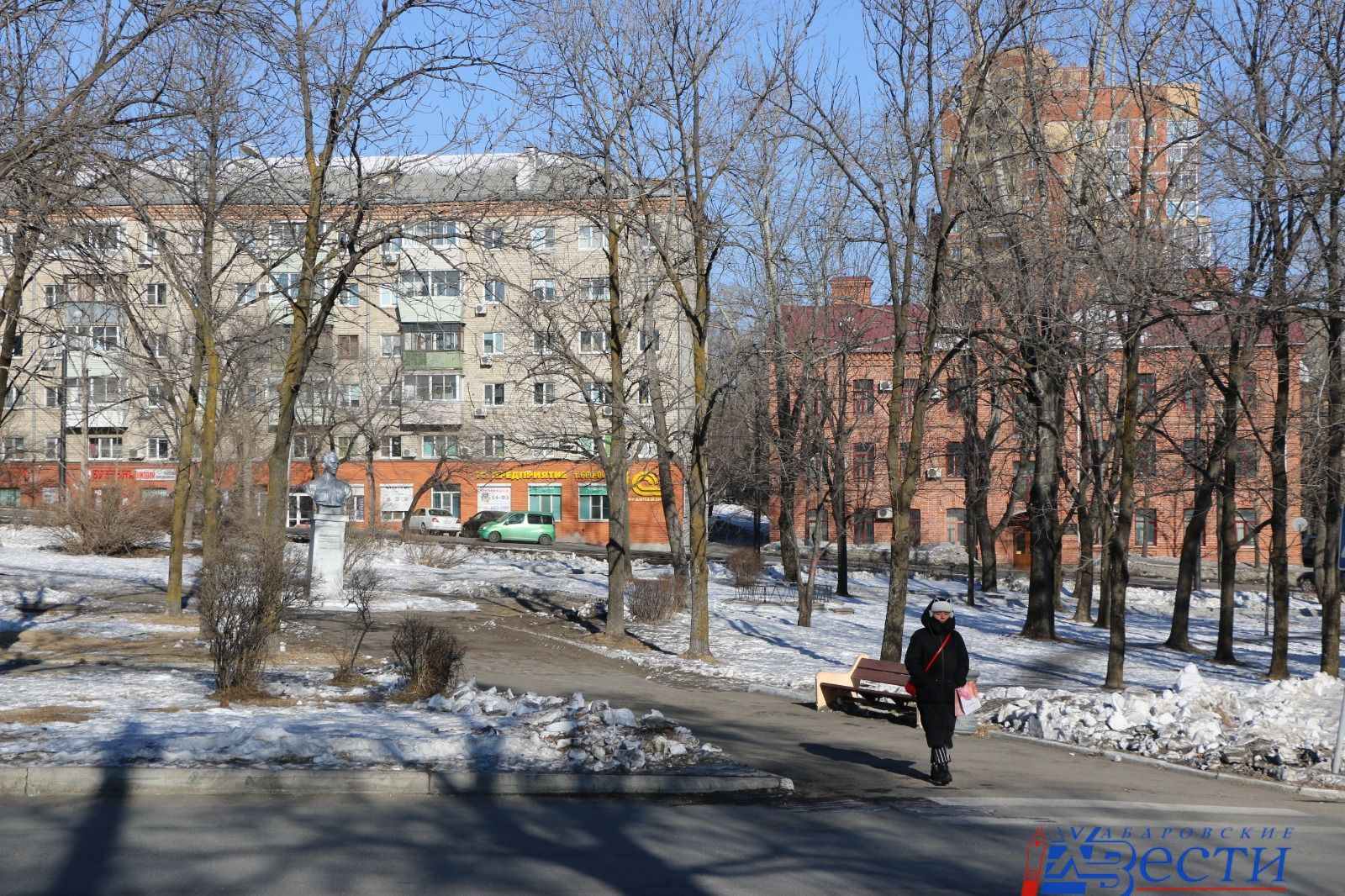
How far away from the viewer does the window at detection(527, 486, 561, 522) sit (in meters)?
65.8

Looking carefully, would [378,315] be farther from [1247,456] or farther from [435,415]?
[1247,456]

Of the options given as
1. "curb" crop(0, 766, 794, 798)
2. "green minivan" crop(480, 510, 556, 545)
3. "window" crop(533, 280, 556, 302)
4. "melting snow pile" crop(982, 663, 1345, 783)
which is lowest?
"green minivan" crop(480, 510, 556, 545)

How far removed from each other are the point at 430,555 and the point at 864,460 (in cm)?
1339

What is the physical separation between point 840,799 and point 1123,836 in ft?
6.78

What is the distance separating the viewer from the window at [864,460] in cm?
3412

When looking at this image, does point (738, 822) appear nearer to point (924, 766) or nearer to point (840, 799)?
point (840, 799)

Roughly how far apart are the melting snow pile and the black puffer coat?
3883 millimetres

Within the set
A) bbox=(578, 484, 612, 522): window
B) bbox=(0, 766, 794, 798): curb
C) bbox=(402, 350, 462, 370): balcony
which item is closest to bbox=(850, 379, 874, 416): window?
bbox=(0, 766, 794, 798): curb

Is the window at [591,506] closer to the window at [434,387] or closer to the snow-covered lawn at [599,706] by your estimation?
the window at [434,387]

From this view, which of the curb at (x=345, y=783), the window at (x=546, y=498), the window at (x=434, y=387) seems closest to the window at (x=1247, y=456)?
the curb at (x=345, y=783)

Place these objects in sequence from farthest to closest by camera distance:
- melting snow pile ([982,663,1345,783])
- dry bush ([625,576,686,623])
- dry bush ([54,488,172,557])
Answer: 1. dry bush ([54,488,172,557])
2. dry bush ([625,576,686,623])
3. melting snow pile ([982,663,1345,783])

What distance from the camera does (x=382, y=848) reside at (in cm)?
701

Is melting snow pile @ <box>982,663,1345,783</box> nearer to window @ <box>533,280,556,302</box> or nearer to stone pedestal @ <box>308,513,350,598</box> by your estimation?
window @ <box>533,280,556,302</box>

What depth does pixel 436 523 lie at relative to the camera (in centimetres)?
6153
